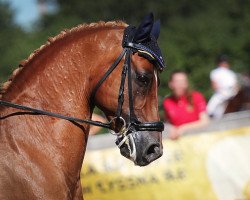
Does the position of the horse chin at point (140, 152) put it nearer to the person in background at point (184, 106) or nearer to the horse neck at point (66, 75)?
the horse neck at point (66, 75)

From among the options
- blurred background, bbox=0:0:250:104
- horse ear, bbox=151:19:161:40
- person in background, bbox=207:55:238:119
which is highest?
blurred background, bbox=0:0:250:104

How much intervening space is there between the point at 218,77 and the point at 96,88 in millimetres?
8710

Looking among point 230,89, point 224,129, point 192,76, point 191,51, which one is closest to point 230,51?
point 191,51

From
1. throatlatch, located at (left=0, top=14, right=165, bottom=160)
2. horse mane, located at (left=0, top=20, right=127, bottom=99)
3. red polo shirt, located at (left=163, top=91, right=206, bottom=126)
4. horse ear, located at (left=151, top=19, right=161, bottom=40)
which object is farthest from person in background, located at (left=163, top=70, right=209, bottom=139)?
throatlatch, located at (left=0, top=14, right=165, bottom=160)

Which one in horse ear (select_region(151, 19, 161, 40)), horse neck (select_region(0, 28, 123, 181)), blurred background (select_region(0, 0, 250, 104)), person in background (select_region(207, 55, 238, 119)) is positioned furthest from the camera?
blurred background (select_region(0, 0, 250, 104))

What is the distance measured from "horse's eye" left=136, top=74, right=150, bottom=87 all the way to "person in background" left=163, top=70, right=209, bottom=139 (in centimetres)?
366

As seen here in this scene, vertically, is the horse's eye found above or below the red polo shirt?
below

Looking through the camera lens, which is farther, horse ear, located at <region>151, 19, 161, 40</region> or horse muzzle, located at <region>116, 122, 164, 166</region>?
horse ear, located at <region>151, 19, 161, 40</region>

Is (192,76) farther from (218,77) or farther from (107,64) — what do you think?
(107,64)

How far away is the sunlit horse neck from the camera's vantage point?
13.3 ft

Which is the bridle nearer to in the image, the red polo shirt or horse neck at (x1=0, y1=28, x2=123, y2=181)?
horse neck at (x1=0, y1=28, x2=123, y2=181)

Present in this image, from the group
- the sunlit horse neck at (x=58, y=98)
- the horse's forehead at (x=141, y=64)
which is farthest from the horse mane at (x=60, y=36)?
the horse's forehead at (x=141, y=64)

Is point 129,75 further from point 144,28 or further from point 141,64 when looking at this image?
point 144,28

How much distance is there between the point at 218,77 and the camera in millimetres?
12633
